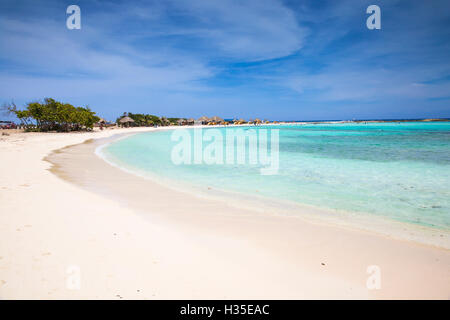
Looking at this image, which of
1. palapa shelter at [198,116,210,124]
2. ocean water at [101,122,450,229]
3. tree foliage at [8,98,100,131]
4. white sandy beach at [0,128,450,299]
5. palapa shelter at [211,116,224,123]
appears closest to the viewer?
A: white sandy beach at [0,128,450,299]

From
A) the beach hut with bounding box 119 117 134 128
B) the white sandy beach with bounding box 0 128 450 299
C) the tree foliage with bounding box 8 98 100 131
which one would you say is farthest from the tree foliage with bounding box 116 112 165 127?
the white sandy beach with bounding box 0 128 450 299

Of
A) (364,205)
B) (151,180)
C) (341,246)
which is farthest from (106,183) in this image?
(364,205)

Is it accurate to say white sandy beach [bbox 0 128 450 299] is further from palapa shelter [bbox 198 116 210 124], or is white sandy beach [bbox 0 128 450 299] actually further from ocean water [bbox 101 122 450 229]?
palapa shelter [bbox 198 116 210 124]

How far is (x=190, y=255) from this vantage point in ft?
8.51

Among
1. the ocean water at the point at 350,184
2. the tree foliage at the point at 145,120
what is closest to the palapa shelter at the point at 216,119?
the tree foliage at the point at 145,120

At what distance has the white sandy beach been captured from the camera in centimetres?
203

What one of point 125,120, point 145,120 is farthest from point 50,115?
point 145,120

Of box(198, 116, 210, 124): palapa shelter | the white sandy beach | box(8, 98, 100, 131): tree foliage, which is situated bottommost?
the white sandy beach

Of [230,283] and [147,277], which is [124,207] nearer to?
[147,277]

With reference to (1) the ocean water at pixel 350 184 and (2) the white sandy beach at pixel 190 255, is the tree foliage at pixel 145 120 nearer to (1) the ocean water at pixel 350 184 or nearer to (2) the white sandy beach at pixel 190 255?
(1) the ocean water at pixel 350 184

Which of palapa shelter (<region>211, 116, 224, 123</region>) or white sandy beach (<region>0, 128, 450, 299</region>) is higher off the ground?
palapa shelter (<region>211, 116, 224, 123</region>)

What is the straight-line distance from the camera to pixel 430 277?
2357 mm

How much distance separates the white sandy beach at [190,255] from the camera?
79.9 inches

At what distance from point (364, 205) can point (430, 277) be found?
2.79 m
